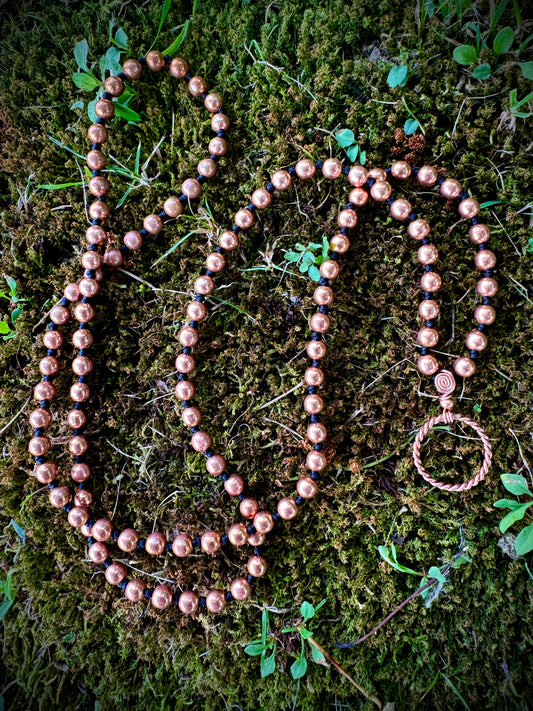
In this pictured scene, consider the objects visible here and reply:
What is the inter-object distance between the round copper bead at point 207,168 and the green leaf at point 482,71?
1.11m

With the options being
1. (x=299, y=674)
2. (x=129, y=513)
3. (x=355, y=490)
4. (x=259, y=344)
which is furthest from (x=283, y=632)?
(x=259, y=344)

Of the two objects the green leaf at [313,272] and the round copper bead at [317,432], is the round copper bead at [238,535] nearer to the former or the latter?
the round copper bead at [317,432]

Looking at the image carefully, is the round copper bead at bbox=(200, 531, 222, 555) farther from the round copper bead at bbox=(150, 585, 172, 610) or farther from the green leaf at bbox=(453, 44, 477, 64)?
the green leaf at bbox=(453, 44, 477, 64)

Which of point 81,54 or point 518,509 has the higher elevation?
point 81,54

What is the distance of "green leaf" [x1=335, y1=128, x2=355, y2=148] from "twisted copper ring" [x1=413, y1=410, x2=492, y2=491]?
1.18 meters

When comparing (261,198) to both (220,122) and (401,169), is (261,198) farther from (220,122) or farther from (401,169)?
(401,169)

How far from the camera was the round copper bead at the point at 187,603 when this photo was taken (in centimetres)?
203

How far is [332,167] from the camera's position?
2113 millimetres

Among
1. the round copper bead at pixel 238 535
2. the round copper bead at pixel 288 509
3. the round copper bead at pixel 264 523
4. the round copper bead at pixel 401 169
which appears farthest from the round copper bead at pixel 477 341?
the round copper bead at pixel 238 535

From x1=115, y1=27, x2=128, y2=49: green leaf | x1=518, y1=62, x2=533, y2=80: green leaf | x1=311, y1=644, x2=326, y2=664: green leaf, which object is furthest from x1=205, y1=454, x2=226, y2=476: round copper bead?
x1=518, y1=62, x2=533, y2=80: green leaf

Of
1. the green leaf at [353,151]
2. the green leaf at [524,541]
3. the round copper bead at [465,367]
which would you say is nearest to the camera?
→ the green leaf at [524,541]

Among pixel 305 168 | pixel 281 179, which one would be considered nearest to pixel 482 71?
pixel 305 168

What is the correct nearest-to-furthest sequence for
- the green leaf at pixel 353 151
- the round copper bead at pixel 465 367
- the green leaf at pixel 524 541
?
the green leaf at pixel 524 541 → the round copper bead at pixel 465 367 → the green leaf at pixel 353 151

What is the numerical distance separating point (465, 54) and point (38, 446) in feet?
7.72
